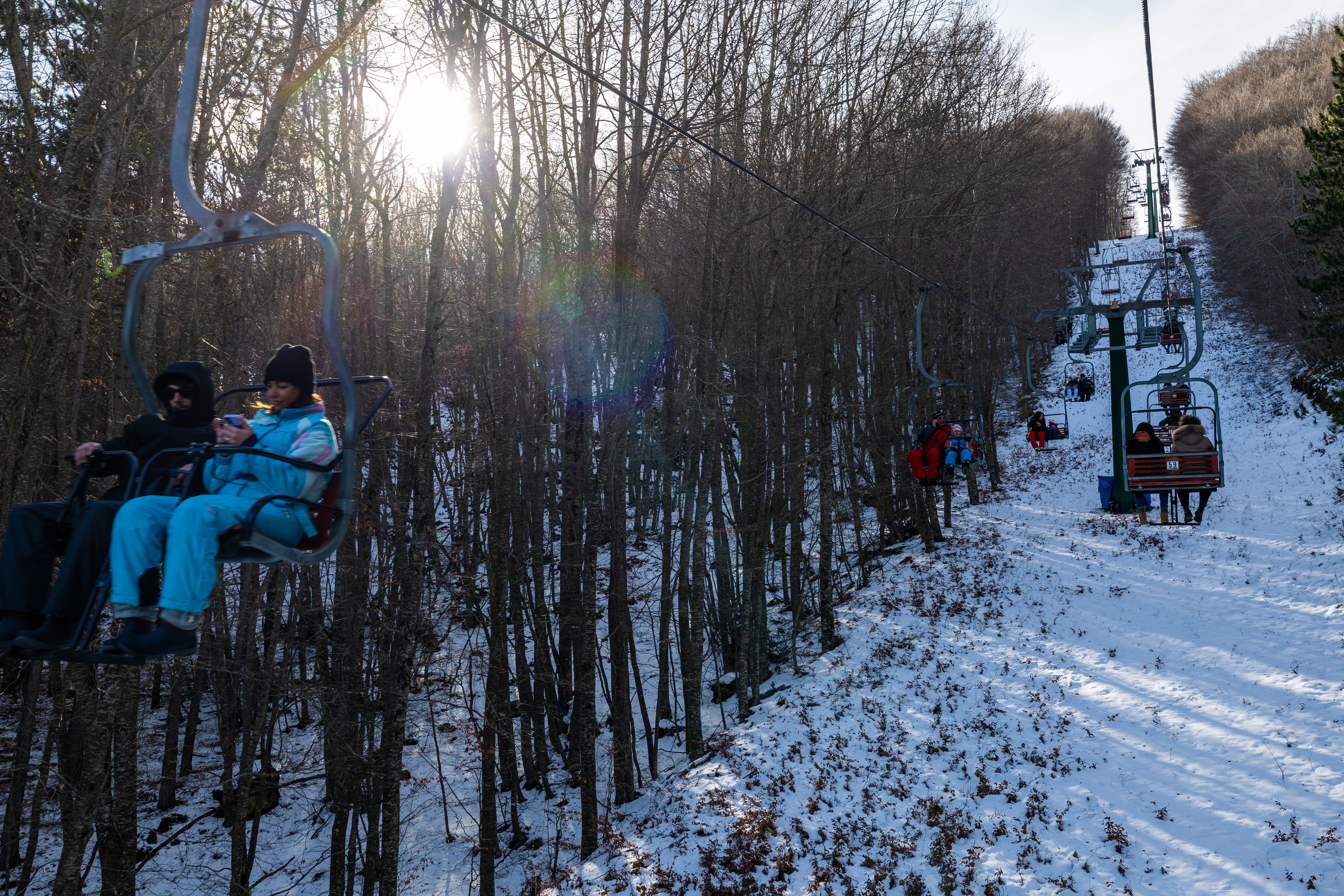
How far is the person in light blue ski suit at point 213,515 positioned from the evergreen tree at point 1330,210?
22.8m

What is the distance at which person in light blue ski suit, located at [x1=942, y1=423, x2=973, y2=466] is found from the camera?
15.4 metres

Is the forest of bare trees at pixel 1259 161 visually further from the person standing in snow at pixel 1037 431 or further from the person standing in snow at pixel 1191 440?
the person standing in snow at pixel 1191 440

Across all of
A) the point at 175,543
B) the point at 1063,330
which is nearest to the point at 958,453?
the point at 1063,330

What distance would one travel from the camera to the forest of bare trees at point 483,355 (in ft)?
32.3

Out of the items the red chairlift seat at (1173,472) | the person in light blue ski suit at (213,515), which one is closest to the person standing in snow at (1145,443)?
the red chairlift seat at (1173,472)

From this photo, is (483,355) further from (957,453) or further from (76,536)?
(76,536)

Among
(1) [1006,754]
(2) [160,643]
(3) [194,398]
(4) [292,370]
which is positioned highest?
(4) [292,370]

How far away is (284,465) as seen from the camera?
3.89 m

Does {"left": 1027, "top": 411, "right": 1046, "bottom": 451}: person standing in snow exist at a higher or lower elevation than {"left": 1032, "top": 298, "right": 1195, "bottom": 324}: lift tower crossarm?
lower

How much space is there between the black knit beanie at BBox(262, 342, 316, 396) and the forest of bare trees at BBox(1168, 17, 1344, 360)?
106 ft

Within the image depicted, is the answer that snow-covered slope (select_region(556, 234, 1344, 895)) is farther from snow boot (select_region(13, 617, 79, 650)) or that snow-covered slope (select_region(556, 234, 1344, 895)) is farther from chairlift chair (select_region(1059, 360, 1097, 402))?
chairlift chair (select_region(1059, 360, 1097, 402))

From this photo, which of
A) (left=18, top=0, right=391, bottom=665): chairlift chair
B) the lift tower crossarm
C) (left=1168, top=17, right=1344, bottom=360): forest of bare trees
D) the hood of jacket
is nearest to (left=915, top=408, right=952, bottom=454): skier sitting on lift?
the lift tower crossarm

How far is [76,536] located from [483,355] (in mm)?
14272

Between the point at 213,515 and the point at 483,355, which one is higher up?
the point at 483,355
